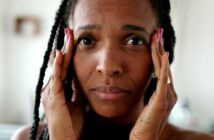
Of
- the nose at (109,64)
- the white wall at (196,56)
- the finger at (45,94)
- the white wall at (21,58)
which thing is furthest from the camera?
the white wall at (21,58)

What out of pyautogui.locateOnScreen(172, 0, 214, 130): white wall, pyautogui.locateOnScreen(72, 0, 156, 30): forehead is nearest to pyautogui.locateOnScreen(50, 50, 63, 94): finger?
pyautogui.locateOnScreen(72, 0, 156, 30): forehead

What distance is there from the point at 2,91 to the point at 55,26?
247 cm

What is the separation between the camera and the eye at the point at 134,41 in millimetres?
813

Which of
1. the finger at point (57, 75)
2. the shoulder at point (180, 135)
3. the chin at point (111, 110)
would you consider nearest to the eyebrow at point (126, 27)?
the finger at point (57, 75)

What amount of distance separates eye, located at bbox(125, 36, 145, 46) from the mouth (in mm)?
122

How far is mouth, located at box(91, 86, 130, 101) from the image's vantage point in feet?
2.58

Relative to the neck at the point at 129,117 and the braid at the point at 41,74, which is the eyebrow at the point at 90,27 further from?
the neck at the point at 129,117

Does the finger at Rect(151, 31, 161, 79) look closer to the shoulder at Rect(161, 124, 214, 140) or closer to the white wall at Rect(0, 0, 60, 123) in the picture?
the shoulder at Rect(161, 124, 214, 140)

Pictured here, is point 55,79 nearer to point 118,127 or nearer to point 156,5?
point 118,127

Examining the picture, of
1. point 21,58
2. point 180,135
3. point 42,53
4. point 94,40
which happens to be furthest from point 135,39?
point 21,58

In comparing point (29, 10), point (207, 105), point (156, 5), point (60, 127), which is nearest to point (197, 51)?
point (207, 105)

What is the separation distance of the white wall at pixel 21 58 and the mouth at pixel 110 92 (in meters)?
2.36

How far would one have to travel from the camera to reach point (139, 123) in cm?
80

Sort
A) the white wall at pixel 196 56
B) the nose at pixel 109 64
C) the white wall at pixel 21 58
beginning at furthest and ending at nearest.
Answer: the white wall at pixel 21 58, the white wall at pixel 196 56, the nose at pixel 109 64
